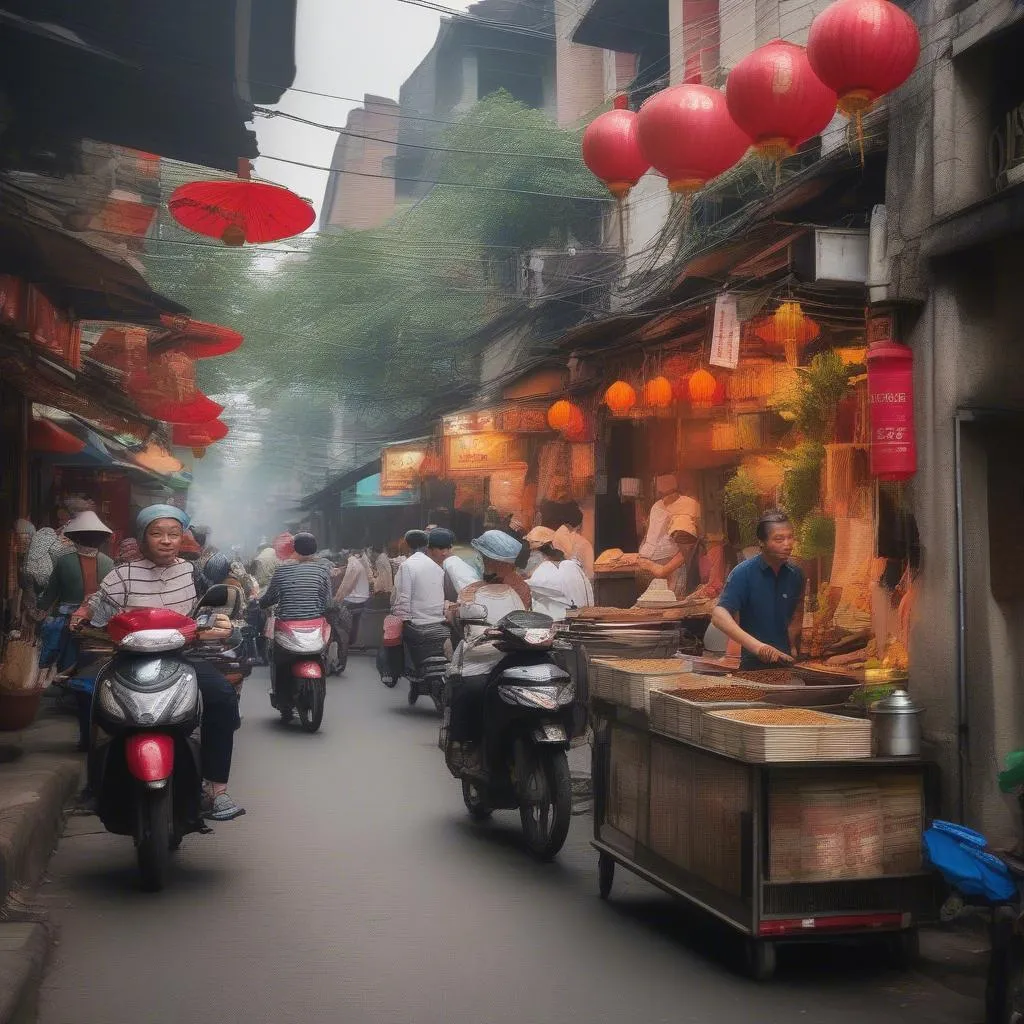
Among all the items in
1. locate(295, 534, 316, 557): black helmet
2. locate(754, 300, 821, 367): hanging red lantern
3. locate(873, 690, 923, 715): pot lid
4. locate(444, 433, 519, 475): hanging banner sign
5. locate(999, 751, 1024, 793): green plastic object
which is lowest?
locate(999, 751, 1024, 793): green plastic object

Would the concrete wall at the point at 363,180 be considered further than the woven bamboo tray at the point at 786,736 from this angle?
Yes

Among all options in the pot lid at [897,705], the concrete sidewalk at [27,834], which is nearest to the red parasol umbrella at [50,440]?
the concrete sidewalk at [27,834]

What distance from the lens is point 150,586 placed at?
7.78m

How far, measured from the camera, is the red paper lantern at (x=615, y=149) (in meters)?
8.62

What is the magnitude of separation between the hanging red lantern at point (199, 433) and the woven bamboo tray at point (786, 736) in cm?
1978

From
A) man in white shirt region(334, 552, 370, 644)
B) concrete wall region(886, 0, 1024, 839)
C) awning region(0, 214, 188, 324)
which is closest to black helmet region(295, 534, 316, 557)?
awning region(0, 214, 188, 324)

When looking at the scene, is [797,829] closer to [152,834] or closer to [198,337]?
[152,834]

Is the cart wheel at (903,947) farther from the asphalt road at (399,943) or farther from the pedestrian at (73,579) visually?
the pedestrian at (73,579)

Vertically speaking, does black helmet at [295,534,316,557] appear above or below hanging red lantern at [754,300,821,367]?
below

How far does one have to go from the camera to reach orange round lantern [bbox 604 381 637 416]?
15578 mm

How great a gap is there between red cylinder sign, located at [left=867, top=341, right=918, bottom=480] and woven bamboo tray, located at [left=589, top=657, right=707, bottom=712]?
1.65m

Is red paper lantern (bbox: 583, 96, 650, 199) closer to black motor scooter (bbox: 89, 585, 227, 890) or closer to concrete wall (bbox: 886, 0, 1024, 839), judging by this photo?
concrete wall (bbox: 886, 0, 1024, 839)

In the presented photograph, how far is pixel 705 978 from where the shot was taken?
218 inches

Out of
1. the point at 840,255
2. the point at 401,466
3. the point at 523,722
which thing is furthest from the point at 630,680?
the point at 401,466
